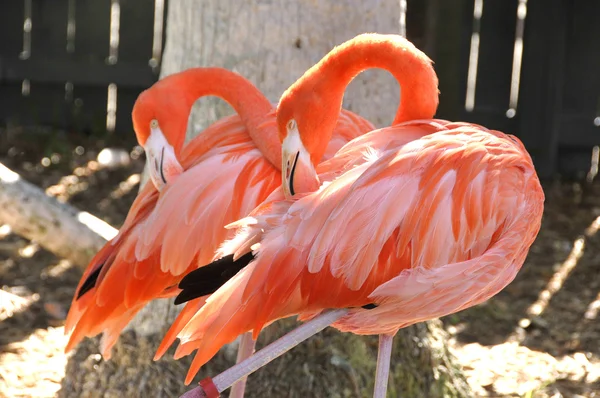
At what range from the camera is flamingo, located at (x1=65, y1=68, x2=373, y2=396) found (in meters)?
2.57

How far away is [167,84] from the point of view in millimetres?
2734

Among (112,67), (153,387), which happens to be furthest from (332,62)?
(112,67)

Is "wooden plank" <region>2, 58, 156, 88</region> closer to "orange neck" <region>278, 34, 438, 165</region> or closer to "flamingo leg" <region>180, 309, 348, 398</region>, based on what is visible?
"orange neck" <region>278, 34, 438, 165</region>

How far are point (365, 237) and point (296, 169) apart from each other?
0.93ft

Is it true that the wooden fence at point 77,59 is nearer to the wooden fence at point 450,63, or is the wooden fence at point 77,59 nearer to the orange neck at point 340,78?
the wooden fence at point 450,63

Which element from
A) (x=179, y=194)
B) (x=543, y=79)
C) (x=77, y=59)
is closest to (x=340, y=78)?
(x=179, y=194)

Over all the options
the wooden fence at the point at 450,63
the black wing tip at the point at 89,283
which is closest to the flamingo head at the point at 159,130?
the black wing tip at the point at 89,283

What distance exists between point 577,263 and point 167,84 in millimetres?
3077

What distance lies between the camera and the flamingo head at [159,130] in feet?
8.76

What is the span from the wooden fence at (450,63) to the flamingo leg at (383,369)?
3553 mm

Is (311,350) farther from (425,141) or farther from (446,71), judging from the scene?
(446,71)

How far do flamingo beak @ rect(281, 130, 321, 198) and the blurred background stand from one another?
869 mm

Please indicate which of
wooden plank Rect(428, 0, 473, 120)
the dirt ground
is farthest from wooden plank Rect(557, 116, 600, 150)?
wooden plank Rect(428, 0, 473, 120)

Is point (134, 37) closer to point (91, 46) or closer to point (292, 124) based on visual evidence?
point (91, 46)
